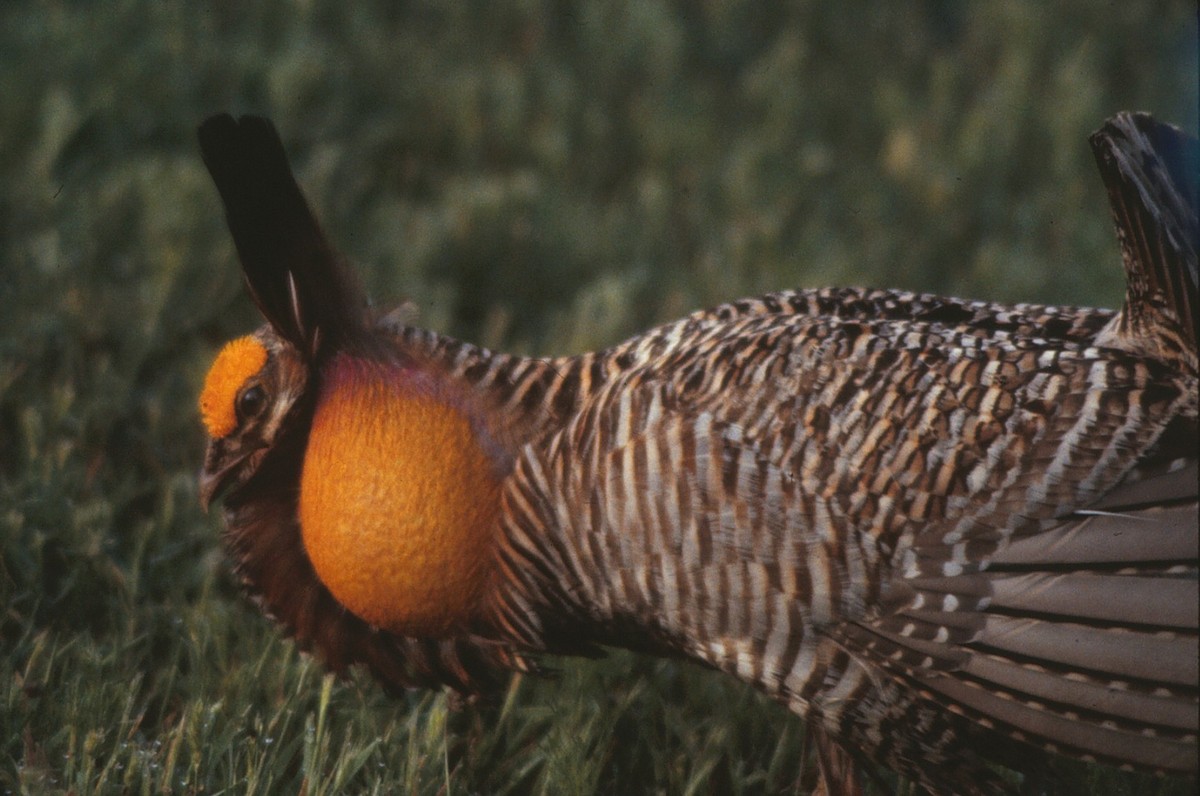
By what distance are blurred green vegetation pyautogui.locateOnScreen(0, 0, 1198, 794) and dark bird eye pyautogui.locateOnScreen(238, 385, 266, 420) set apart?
52cm

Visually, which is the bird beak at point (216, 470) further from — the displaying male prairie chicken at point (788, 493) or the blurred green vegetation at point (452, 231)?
the blurred green vegetation at point (452, 231)

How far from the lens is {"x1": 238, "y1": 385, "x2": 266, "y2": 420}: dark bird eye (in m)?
3.06

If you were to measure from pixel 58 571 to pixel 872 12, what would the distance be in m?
4.75

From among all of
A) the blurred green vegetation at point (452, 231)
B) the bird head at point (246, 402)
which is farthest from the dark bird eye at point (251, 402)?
the blurred green vegetation at point (452, 231)

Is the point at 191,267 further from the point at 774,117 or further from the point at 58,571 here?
the point at 774,117

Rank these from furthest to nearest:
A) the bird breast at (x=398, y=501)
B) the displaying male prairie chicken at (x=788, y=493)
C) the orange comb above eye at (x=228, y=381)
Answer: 1. the orange comb above eye at (x=228, y=381)
2. the bird breast at (x=398, y=501)
3. the displaying male prairie chicken at (x=788, y=493)

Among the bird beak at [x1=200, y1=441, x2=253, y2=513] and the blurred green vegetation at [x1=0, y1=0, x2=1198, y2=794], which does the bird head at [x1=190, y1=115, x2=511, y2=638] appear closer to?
the bird beak at [x1=200, y1=441, x2=253, y2=513]

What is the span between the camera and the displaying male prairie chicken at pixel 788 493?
2.49 meters

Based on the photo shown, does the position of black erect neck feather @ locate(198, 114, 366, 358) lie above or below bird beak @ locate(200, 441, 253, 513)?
above

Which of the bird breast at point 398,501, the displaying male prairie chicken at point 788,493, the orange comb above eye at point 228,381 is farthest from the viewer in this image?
the orange comb above eye at point 228,381

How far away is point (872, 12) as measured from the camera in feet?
22.3

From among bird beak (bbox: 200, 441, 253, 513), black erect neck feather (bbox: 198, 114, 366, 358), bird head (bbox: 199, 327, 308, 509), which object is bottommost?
bird beak (bbox: 200, 441, 253, 513)

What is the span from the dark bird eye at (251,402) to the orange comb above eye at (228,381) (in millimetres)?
16

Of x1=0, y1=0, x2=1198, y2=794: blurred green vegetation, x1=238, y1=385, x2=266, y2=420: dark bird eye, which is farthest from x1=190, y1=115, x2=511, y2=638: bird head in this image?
x1=0, y1=0, x2=1198, y2=794: blurred green vegetation
